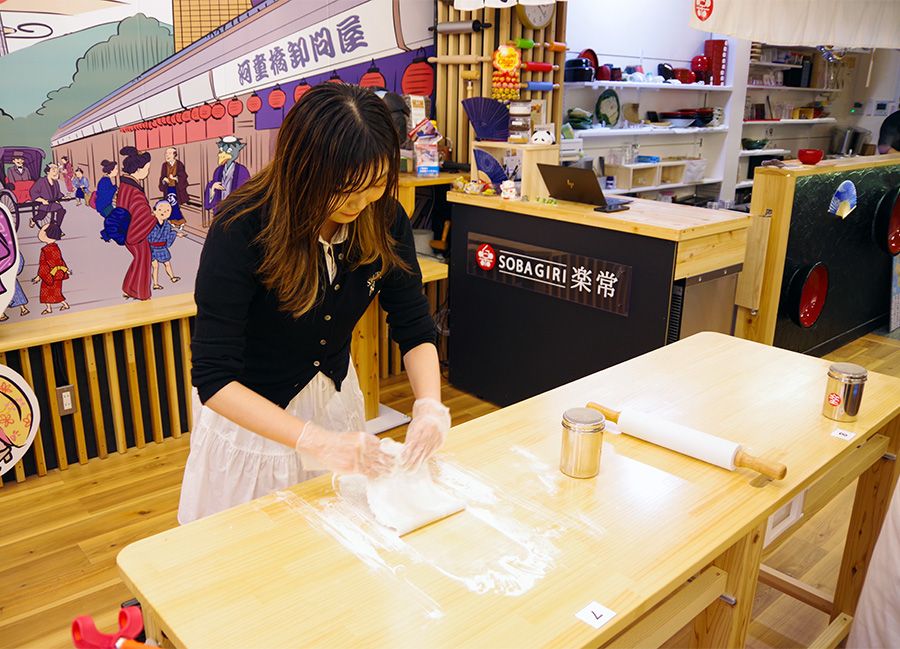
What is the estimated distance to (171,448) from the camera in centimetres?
363

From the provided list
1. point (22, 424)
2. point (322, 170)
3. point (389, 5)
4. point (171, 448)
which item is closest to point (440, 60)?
point (389, 5)

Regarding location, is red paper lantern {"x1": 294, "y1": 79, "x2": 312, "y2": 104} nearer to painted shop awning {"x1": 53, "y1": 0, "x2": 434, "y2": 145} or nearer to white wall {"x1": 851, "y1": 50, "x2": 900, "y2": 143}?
painted shop awning {"x1": 53, "y1": 0, "x2": 434, "y2": 145}

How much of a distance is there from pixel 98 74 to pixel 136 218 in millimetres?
625

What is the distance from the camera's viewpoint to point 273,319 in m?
1.63

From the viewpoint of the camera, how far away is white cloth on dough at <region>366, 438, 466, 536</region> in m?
1.34

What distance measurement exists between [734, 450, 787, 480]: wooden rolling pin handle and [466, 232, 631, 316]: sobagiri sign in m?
1.78

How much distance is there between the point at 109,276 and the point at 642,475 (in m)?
2.72

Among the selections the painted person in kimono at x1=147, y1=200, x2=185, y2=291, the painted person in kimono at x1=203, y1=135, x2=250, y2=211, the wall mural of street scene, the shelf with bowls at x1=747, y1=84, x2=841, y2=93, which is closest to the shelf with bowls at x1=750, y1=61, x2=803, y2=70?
the shelf with bowls at x1=747, y1=84, x2=841, y2=93

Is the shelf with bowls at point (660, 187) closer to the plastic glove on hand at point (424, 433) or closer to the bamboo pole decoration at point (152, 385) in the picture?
the bamboo pole decoration at point (152, 385)

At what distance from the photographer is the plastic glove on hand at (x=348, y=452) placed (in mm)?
1396

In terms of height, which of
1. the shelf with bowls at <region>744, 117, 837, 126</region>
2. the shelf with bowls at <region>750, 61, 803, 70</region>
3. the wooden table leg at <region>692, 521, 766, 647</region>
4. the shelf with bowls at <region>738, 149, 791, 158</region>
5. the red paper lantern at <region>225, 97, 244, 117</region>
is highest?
the shelf with bowls at <region>750, 61, 803, 70</region>

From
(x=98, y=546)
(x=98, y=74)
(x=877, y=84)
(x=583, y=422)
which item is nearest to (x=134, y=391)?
(x=98, y=546)

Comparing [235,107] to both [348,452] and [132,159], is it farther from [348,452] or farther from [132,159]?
[348,452]

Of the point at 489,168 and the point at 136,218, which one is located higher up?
the point at 489,168
